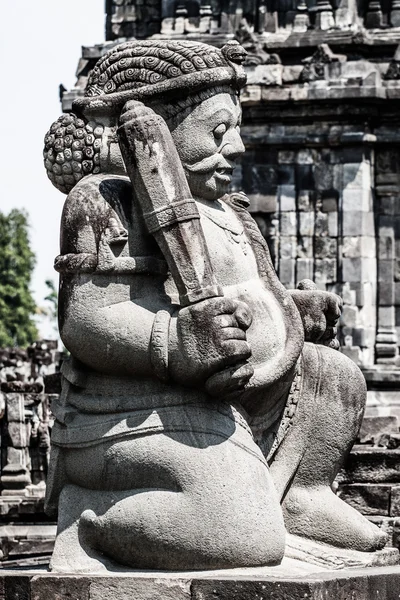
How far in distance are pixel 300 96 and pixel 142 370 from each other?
22.0 m

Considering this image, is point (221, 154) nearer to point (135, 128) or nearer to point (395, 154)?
point (135, 128)

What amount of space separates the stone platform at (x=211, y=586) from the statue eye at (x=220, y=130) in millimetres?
1928

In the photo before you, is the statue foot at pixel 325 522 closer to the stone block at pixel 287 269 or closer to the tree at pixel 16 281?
the stone block at pixel 287 269

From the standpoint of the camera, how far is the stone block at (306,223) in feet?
95.9

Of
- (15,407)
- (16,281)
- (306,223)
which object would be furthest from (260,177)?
(16,281)

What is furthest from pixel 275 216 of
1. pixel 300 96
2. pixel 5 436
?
pixel 5 436

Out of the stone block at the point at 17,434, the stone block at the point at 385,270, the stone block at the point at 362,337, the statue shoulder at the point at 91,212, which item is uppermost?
the statue shoulder at the point at 91,212

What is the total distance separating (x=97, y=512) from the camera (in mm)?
7258

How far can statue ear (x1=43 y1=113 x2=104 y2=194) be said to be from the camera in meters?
7.75

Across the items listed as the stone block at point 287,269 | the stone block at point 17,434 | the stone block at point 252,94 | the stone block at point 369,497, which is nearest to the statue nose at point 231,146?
the stone block at point 369,497

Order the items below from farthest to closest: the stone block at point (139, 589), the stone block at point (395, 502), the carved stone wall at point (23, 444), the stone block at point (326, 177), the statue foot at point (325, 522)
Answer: the stone block at point (326, 177) < the carved stone wall at point (23, 444) < the stone block at point (395, 502) < the statue foot at point (325, 522) < the stone block at point (139, 589)

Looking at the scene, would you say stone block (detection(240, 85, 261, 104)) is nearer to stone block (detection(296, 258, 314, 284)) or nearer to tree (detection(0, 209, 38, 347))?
stone block (detection(296, 258, 314, 284))

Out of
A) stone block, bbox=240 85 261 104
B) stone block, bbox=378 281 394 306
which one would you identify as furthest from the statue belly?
stone block, bbox=378 281 394 306

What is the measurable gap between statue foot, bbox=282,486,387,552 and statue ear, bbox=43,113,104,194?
5.67ft
